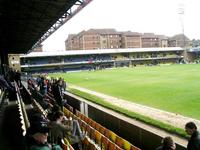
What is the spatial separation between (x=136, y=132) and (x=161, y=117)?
4630 millimetres

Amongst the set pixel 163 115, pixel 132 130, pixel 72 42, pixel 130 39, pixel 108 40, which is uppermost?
pixel 130 39

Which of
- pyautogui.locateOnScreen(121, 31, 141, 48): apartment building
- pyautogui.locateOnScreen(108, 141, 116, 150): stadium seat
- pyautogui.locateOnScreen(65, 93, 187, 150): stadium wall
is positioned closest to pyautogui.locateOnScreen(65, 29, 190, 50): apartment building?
pyautogui.locateOnScreen(121, 31, 141, 48): apartment building

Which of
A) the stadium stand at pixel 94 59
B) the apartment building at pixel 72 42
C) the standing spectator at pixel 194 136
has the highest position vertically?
the apartment building at pixel 72 42

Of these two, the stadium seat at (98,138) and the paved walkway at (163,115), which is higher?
the stadium seat at (98,138)

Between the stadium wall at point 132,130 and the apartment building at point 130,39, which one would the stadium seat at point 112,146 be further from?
the apartment building at point 130,39

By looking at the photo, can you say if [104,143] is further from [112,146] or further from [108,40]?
[108,40]

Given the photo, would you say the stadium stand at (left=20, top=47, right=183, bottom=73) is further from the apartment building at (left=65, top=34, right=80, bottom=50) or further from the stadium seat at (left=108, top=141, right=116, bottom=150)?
the stadium seat at (left=108, top=141, right=116, bottom=150)

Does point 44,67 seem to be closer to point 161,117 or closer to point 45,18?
point 45,18

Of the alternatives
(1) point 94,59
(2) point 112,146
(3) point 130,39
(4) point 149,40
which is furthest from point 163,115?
(4) point 149,40

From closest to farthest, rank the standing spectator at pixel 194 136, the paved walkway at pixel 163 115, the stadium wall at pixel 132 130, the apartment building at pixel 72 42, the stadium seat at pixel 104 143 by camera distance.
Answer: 1. the standing spectator at pixel 194 136
2. the stadium seat at pixel 104 143
3. the stadium wall at pixel 132 130
4. the paved walkway at pixel 163 115
5. the apartment building at pixel 72 42

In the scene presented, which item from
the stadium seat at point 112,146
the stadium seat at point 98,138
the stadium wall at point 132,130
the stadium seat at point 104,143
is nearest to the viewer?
the stadium seat at point 112,146

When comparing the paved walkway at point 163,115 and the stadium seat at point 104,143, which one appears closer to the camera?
the stadium seat at point 104,143

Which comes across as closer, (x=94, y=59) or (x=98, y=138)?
(x=98, y=138)

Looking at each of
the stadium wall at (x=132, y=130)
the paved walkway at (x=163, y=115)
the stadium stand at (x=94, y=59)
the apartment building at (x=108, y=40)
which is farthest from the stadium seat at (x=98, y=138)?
the apartment building at (x=108, y=40)
